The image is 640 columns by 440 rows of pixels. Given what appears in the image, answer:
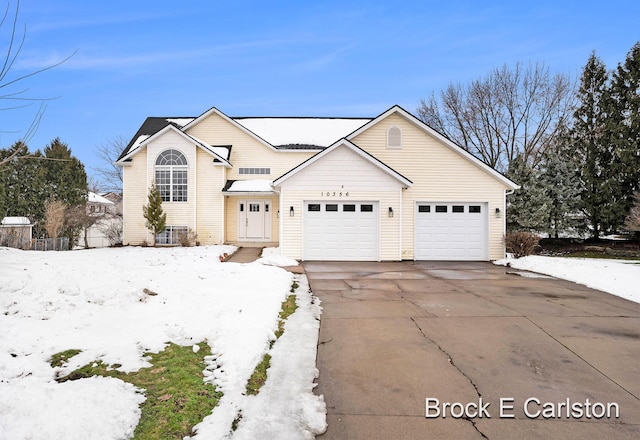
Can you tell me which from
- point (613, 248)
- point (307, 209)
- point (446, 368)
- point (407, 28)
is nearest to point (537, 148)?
point (613, 248)

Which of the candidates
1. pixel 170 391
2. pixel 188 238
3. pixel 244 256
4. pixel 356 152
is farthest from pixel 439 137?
pixel 170 391

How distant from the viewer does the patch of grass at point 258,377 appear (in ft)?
12.0

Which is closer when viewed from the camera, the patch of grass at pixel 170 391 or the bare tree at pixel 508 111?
the patch of grass at pixel 170 391

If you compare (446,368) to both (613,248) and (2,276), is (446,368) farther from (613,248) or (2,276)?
(613,248)

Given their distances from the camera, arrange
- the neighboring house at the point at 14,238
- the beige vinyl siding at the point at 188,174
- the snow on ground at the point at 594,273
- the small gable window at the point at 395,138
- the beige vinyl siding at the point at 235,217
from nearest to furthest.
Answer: the snow on ground at the point at 594,273
the small gable window at the point at 395,138
the neighboring house at the point at 14,238
the beige vinyl siding at the point at 188,174
the beige vinyl siding at the point at 235,217

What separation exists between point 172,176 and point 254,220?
485 centimetres

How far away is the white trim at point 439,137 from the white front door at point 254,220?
6777 millimetres

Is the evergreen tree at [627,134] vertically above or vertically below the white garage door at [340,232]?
above

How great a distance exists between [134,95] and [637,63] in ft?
118

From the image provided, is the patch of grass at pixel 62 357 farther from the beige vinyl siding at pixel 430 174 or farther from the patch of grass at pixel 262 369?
the beige vinyl siding at pixel 430 174

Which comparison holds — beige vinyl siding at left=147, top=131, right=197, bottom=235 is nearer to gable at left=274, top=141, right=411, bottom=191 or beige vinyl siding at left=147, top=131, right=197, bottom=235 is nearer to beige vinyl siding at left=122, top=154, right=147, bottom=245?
beige vinyl siding at left=122, top=154, right=147, bottom=245

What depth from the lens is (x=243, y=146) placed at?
2150 centimetres

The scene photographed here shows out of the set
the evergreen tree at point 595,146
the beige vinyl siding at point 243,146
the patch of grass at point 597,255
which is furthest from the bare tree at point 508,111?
the beige vinyl siding at point 243,146

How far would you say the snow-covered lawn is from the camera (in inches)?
114
